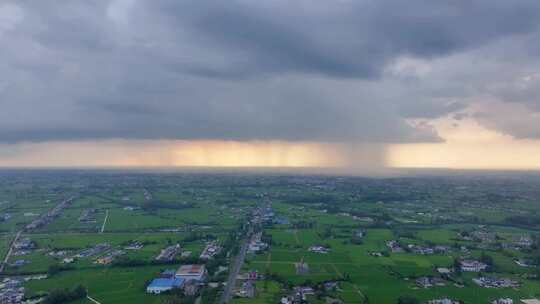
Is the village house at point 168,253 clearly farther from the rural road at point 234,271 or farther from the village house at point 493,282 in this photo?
the village house at point 493,282

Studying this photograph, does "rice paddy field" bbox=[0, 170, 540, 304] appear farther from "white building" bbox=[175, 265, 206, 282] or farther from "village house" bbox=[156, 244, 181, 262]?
"white building" bbox=[175, 265, 206, 282]

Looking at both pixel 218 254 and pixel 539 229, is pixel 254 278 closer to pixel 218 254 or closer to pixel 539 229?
pixel 218 254

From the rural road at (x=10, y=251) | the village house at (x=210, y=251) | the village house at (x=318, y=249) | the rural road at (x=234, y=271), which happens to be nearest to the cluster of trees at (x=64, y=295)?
the rural road at (x=234, y=271)

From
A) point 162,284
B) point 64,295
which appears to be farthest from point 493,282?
point 64,295

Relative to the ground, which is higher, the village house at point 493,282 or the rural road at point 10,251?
the village house at point 493,282

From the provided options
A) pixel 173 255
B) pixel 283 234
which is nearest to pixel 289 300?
pixel 173 255

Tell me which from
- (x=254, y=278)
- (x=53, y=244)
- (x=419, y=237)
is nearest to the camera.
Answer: (x=254, y=278)

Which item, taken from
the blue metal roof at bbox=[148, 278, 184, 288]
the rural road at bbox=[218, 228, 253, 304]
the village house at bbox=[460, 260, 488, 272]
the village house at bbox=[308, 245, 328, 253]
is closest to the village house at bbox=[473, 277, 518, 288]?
the village house at bbox=[460, 260, 488, 272]
